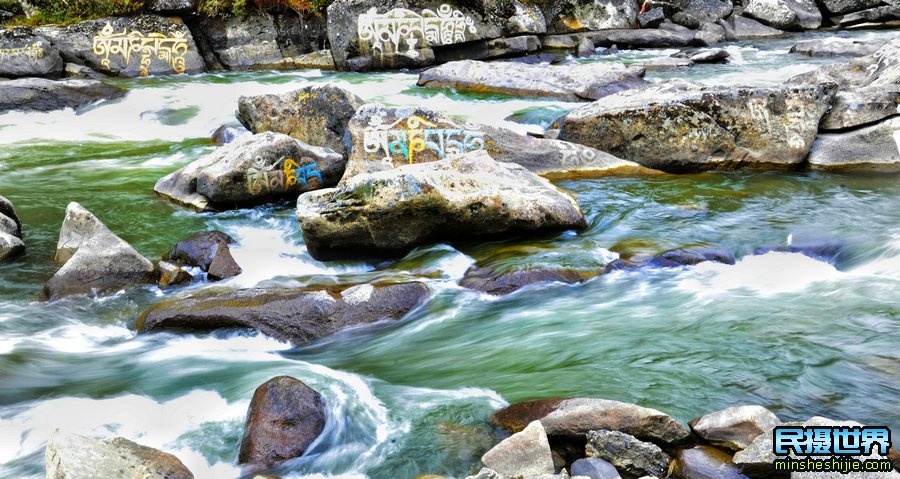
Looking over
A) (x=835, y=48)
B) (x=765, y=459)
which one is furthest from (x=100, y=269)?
(x=835, y=48)

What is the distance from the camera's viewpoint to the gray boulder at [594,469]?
3.38 metres

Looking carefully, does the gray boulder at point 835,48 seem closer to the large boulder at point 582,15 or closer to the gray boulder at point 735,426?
the large boulder at point 582,15

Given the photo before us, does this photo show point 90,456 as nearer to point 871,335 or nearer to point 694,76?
point 871,335

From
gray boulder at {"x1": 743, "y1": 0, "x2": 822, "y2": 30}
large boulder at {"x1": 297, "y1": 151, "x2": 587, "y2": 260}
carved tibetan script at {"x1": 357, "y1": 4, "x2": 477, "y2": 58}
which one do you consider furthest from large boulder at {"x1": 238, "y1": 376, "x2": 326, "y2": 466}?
gray boulder at {"x1": 743, "y1": 0, "x2": 822, "y2": 30}

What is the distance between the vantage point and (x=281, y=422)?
12.9ft

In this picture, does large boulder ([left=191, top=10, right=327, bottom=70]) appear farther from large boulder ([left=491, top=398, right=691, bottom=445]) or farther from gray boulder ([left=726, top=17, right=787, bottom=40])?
large boulder ([left=491, top=398, right=691, bottom=445])

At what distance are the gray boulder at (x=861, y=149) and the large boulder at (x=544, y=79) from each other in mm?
4042

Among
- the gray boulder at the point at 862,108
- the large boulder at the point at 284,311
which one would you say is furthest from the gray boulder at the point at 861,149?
the large boulder at the point at 284,311

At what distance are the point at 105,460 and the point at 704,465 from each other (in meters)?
2.59

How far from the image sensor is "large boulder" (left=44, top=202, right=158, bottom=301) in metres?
6.21

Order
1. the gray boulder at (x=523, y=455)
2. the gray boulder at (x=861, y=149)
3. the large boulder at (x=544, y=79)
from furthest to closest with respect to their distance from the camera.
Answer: the large boulder at (x=544, y=79)
the gray boulder at (x=861, y=149)
the gray boulder at (x=523, y=455)

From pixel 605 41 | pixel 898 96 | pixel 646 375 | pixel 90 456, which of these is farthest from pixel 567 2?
pixel 90 456

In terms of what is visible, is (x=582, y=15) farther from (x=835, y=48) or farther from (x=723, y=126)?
(x=723, y=126)

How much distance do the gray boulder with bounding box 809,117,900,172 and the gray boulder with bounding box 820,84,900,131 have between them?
0.08 metres
